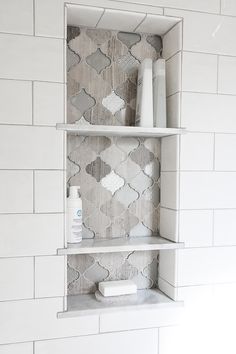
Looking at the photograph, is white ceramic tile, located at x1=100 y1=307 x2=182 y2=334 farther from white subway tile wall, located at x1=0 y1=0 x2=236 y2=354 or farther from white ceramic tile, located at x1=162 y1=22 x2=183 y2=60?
white ceramic tile, located at x1=162 y1=22 x2=183 y2=60

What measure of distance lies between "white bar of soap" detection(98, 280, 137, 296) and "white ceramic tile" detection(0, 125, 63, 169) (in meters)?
0.42

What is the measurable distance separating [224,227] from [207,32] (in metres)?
0.63

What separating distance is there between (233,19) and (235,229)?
0.68m

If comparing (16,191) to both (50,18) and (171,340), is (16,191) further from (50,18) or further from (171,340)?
(171,340)

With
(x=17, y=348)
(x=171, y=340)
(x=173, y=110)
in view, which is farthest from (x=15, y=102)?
(x=171, y=340)

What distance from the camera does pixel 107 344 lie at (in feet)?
3.37

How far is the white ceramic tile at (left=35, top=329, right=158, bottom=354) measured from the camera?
0.98m

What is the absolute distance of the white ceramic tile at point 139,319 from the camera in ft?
3.35

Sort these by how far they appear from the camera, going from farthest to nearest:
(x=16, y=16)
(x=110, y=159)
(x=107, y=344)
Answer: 1. (x=110, y=159)
2. (x=107, y=344)
3. (x=16, y=16)

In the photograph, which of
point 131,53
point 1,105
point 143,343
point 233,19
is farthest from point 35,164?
point 233,19

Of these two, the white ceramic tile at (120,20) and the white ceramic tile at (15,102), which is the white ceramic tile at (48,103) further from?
the white ceramic tile at (120,20)

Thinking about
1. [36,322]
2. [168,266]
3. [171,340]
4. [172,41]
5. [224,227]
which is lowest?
[171,340]

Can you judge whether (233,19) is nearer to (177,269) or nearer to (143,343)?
(177,269)

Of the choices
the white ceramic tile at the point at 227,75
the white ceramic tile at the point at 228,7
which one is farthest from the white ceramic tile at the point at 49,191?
the white ceramic tile at the point at 228,7
